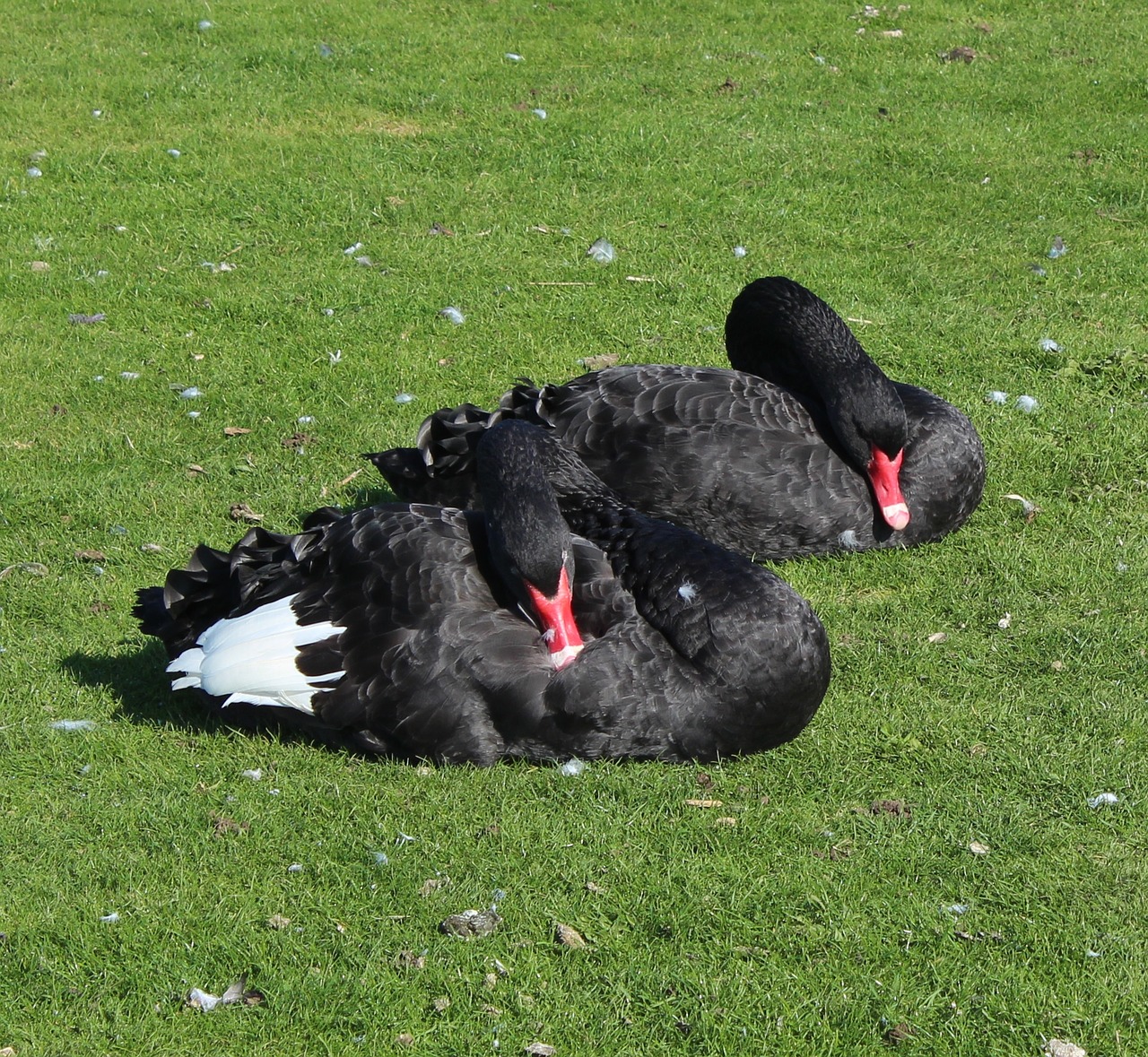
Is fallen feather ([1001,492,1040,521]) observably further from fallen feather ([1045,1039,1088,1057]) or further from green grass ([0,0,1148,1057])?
fallen feather ([1045,1039,1088,1057])

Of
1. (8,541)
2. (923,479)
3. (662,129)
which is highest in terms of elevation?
(662,129)

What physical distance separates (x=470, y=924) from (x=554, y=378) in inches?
181

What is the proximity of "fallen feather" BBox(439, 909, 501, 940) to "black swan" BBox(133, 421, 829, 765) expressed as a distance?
81 centimetres

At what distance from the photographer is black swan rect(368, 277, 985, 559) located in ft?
22.3

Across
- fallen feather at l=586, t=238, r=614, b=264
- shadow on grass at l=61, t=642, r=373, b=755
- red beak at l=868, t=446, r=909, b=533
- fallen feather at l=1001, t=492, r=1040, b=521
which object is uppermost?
fallen feather at l=586, t=238, r=614, b=264

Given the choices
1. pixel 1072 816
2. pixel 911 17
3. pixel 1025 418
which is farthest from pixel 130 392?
pixel 911 17

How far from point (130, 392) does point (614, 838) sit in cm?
478

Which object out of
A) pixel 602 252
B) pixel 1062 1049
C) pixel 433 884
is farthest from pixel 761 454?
pixel 602 252

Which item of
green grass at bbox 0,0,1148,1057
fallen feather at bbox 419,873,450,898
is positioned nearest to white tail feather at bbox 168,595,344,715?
green grass at bbox 0,0,1148,1057

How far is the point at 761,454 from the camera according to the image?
6879 millimetres

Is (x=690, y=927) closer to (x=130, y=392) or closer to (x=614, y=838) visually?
(x=614, y=838)

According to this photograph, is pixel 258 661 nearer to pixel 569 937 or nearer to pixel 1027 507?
pixel 569 937

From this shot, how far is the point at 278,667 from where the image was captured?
538 cm

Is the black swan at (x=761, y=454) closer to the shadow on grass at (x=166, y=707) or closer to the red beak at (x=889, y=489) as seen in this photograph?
the red beak at (x=889, y=489)
